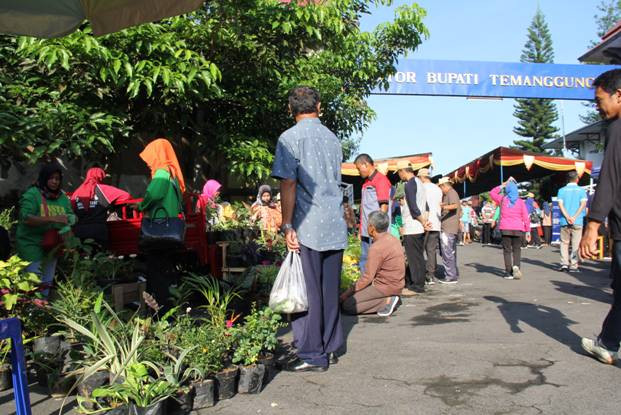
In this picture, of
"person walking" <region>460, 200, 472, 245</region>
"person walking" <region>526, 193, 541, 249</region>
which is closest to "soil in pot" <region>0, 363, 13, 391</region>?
"person walking" <region>526, 193, 541, 249</region>

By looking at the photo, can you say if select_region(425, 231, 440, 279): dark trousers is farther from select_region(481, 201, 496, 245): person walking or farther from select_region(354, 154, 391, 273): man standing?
select_region(481, 201, 496, 245): person walking

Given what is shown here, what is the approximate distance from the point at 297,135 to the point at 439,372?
2046mm

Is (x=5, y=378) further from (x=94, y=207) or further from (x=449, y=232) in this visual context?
(x=449, y=232)

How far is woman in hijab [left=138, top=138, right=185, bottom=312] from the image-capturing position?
16.4 ft

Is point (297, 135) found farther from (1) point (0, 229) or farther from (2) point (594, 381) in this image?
(1) point (0, 229)

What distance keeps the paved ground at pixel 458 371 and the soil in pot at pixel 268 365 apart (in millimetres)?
51

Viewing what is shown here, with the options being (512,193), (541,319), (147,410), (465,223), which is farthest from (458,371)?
(465,223)

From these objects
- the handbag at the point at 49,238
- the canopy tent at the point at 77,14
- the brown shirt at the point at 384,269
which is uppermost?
the canopy tent at the point at 77,14

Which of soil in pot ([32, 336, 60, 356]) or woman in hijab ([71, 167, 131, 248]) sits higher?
woman in hijab ([71, 167, 131, 248])

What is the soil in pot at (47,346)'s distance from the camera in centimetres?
391

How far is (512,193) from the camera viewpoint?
33.0 ft

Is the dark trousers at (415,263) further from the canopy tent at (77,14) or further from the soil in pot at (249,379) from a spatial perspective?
the canopy tent at (77,14)

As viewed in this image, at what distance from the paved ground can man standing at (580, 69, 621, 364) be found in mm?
188

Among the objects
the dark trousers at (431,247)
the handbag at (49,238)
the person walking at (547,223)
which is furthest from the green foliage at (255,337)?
the person walking at (547,223)
